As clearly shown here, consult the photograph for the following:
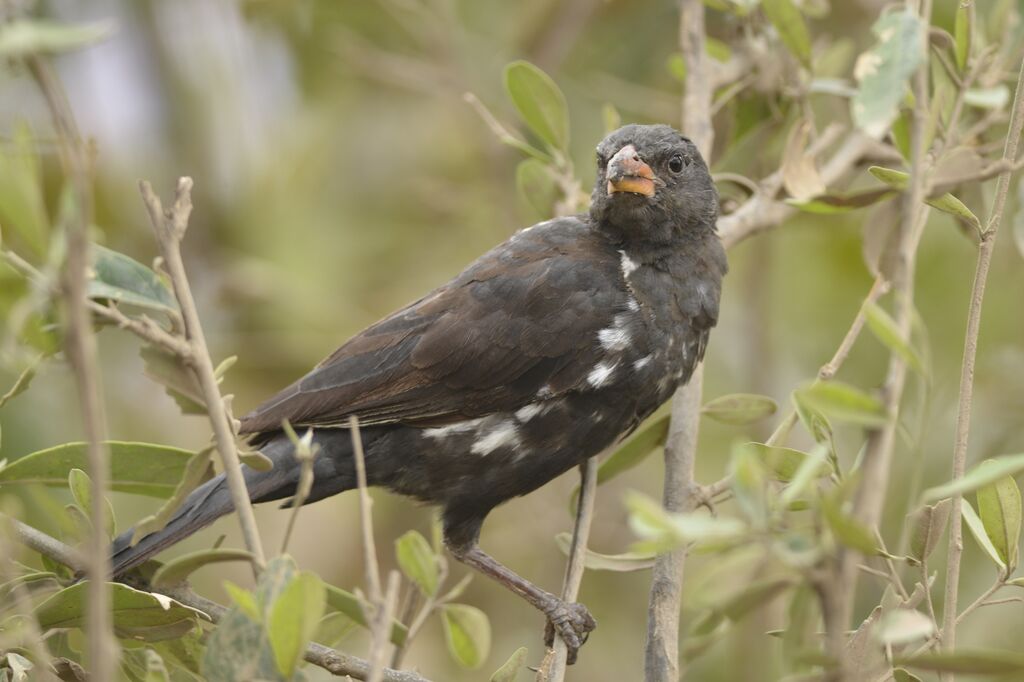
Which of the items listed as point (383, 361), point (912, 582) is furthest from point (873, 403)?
point (912, 582)

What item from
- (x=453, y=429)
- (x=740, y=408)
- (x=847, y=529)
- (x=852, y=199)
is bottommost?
(x=847, y=529)

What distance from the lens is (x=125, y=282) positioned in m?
2.14

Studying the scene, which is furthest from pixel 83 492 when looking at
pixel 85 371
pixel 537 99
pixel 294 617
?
pixel 537 99

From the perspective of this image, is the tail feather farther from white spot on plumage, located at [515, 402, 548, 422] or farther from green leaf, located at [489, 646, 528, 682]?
green leaf, located at [489, 646, 528, 682]

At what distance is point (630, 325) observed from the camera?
3.49 m

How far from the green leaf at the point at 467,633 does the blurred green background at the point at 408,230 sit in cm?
184

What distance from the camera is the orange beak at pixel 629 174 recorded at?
11.6 feet

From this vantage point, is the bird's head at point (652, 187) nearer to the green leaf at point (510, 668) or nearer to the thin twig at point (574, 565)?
the thin twig at point (574, 565)

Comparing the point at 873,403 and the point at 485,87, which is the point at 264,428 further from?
the point at 485,87

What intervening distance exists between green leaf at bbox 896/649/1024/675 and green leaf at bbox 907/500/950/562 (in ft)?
2.02

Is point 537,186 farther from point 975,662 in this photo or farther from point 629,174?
point 975,662

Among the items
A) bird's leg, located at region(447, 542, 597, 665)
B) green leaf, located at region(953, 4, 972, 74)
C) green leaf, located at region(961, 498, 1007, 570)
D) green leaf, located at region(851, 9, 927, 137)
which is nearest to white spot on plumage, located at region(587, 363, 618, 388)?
bird's leg, located at region(447, 542, 597, 665)

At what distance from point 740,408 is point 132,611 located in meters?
1.71

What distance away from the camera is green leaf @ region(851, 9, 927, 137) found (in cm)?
167
